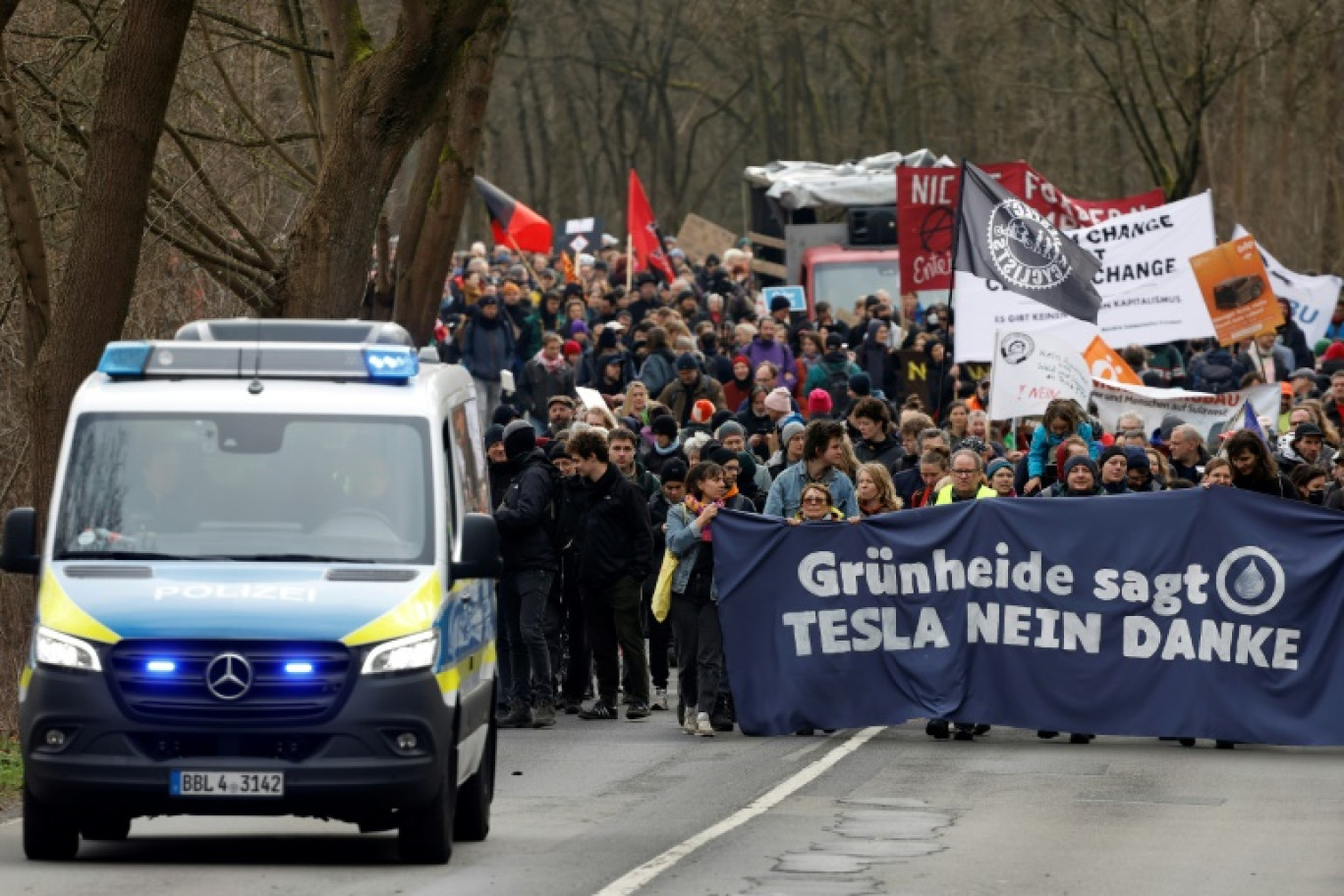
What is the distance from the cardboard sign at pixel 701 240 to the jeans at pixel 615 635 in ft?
115

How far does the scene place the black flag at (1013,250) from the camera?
974 inches

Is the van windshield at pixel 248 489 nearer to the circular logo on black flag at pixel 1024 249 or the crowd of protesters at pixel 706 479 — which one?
the crowd of protesters at pixel 706 479

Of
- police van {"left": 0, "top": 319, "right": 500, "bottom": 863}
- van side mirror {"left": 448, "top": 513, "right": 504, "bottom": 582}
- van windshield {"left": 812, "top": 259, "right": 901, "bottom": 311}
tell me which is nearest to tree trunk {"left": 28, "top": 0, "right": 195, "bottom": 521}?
police van {"left": 0, "top": 319, "right": 500, "bottom": 863}

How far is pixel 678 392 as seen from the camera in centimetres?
2614

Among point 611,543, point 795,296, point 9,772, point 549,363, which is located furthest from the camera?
point 795,296

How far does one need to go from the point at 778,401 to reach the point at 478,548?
1250cm

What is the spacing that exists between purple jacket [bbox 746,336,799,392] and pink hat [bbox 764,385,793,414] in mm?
5311

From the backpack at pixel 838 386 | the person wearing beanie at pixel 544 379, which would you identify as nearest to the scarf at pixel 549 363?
the person wearing beanie at pixel 544 379

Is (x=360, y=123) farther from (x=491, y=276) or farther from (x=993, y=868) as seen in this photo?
(x=491, y=276)

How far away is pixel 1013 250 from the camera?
24.8 m

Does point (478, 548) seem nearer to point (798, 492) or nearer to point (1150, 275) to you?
point (798, 492)

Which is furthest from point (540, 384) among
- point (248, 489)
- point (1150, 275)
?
Result: point (248, 489)

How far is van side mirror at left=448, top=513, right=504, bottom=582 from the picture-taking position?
11.9m

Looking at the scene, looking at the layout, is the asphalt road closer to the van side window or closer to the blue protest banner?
the blue protest banner
